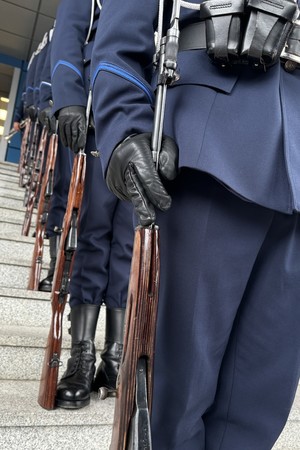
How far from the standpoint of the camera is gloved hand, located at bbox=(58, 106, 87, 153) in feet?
3.89

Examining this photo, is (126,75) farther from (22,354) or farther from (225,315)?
(22,354)

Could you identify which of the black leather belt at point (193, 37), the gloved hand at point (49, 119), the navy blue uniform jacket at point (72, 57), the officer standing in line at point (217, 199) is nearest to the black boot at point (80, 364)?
the officer standing in line at point (217, 199)

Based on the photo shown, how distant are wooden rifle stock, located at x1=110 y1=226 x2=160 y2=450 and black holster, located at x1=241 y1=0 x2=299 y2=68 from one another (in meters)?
0.26

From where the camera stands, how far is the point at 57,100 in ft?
4.08

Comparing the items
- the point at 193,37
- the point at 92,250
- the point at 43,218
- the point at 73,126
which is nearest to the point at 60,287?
the point at 92,250

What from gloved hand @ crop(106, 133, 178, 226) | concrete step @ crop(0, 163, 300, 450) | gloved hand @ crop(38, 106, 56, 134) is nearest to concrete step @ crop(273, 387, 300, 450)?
concrete step @ crop(0, 163, 300, 450)

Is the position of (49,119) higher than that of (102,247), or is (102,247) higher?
(49,119)

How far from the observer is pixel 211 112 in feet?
1.90

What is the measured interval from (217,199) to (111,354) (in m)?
0.69

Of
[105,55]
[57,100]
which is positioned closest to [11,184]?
[57,100]

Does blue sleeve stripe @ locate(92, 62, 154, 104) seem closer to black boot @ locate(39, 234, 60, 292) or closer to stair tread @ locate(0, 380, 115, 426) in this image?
stair tread @ locate(0, 380, 115, 426)

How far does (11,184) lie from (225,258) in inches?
128

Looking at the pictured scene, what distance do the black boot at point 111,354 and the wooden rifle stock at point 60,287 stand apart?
0.16m

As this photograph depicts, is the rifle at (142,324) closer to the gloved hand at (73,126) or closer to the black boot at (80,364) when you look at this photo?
the black boot at (80,364)
